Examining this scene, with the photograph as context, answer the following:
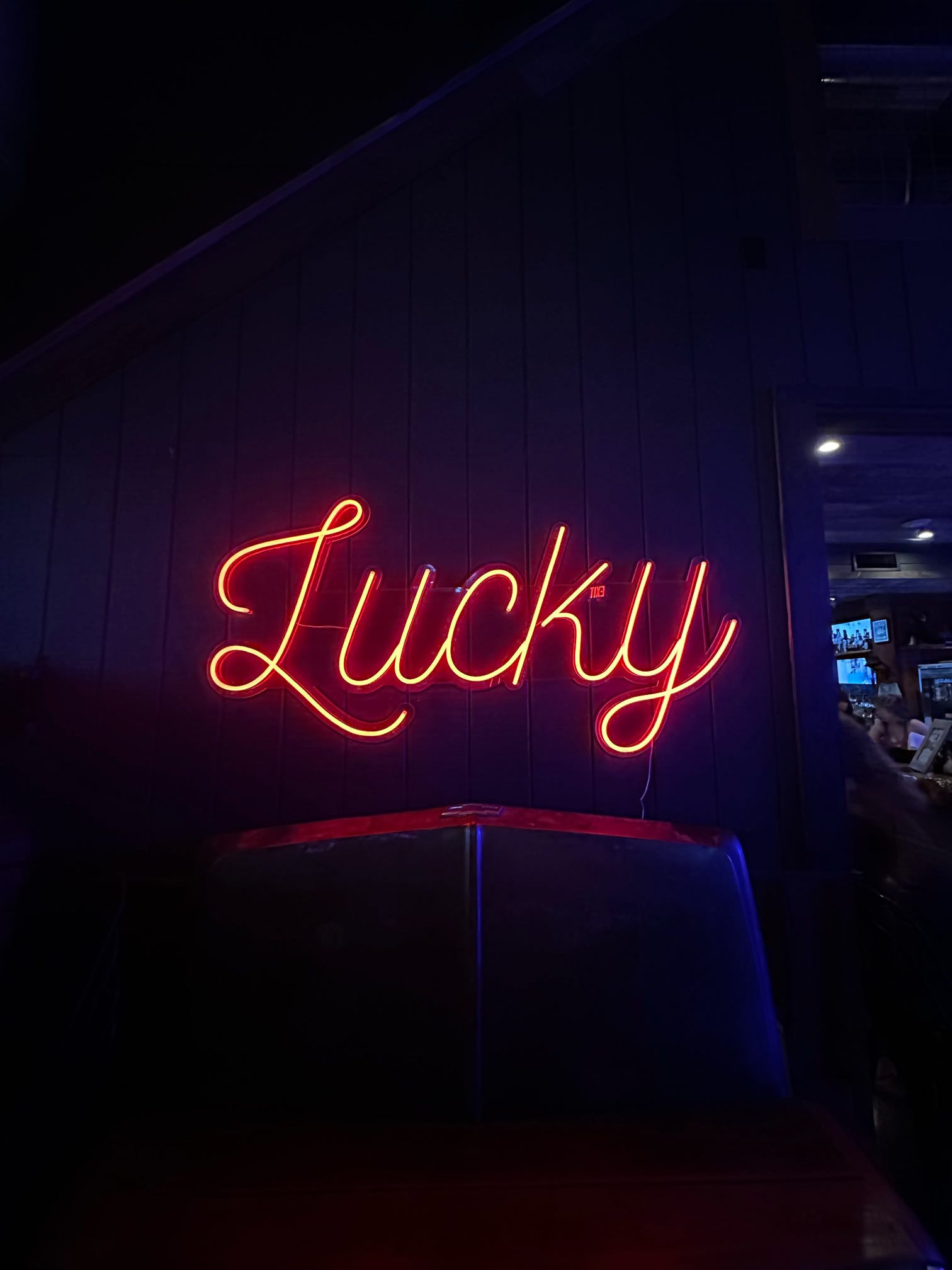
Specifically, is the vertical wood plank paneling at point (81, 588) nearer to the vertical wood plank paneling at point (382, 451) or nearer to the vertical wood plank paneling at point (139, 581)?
the vertical wood plank paneling at point (139, 581)

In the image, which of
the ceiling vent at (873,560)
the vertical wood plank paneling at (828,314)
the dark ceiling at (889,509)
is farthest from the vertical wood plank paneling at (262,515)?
the ceiling vent at (873,560)

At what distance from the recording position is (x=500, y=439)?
2.69 metres

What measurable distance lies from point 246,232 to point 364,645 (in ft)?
5.26

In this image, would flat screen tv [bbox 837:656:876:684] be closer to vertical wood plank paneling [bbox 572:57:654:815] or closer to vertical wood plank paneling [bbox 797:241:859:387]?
vertical wood plank paneling [bbox 797:241:859:387]

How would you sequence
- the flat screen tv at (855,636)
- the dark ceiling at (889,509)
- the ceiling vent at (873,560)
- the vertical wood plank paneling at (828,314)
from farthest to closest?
the flat screen tv at (855,636)
the ceiling vent at (873,560)
the dark ceiling at (889,509)
the vertical wood plank paneling at (828,314)

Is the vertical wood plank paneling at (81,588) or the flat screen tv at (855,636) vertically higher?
the flat screen tv at (855,636)

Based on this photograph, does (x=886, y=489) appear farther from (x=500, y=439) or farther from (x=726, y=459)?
(x=500, y=439)

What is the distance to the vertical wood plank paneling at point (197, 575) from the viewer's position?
244cm

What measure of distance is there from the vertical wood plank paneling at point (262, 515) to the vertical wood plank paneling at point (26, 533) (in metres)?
0.70

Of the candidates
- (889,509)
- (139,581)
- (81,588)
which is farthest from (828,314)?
(889,509)

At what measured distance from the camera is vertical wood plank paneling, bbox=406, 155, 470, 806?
8.17ft

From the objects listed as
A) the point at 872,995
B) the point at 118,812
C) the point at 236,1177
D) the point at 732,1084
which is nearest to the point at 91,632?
the point at 118,812

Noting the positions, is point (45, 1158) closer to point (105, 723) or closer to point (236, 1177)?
point (236, 1177)

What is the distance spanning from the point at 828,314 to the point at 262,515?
2.51 metres
